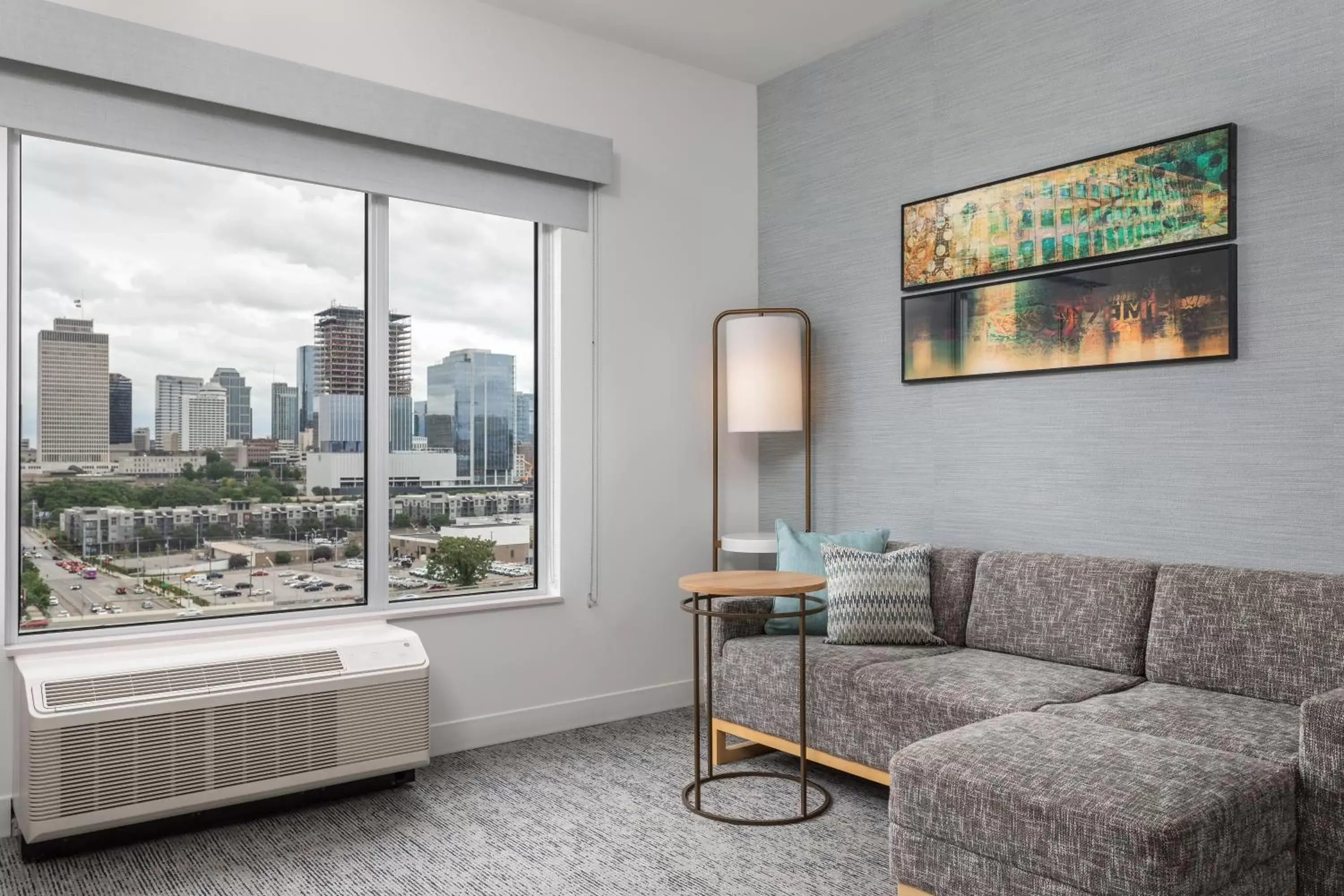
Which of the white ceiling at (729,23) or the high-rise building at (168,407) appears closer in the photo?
the high-rise building at (168,407)

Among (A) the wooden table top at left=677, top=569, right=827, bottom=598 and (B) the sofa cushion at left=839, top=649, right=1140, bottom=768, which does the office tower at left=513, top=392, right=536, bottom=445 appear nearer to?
(A) the wooden table top at left=677, top=569, right=827, bottom=598

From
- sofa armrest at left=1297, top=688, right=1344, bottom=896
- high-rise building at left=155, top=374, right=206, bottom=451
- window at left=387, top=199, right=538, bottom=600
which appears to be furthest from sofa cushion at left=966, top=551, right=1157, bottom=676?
high-rise building at left=155, top=374, right=206, bottom=451

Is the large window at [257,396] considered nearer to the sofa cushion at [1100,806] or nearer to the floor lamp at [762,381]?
the floor lamp at [762,381]

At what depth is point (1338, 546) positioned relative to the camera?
8.96 ft

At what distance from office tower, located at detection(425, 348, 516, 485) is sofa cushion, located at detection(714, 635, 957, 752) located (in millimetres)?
1248

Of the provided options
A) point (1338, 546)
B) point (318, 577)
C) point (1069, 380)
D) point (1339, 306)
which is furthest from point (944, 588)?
point (318, 577)

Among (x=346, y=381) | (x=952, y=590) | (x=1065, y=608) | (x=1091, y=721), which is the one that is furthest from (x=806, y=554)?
(x=346, y=381)

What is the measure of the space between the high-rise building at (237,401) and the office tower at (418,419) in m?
0.59

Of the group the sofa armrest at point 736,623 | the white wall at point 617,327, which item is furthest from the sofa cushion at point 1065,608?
the white wall at point 617,327

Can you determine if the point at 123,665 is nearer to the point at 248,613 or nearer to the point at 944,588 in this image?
the point at 248,613

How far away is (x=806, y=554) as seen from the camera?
3.71 metres

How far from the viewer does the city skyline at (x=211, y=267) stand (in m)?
3.01

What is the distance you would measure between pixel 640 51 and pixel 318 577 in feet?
8.62

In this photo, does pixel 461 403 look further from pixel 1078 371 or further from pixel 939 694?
pixel 1078 371
